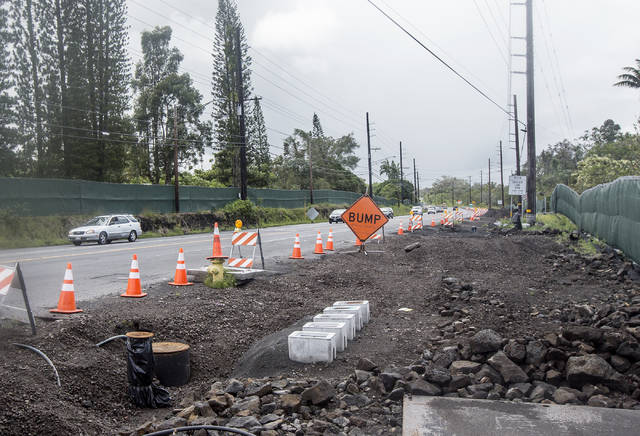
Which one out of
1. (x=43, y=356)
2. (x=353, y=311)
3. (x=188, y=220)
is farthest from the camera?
(x=188, y=220)

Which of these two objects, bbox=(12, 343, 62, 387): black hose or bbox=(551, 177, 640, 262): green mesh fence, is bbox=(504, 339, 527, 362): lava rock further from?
bbox=(551, 177, 640, 262): green mesh fence

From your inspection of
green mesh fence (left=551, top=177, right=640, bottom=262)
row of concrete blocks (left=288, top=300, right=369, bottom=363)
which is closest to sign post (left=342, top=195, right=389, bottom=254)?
green mesh fence (left=551, top=177, right=640, bottom=262)

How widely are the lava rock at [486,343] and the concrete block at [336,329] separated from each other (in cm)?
149

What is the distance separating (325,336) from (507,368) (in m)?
1.89

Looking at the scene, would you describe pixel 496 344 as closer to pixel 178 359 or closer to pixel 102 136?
pixel 178 359

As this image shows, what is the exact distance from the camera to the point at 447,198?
172000 mm

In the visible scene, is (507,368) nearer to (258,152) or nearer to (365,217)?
(365,217)

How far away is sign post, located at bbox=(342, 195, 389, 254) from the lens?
1394 centimetres

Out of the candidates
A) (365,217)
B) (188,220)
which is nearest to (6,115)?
(365,217)

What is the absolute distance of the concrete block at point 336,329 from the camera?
5.86 metres

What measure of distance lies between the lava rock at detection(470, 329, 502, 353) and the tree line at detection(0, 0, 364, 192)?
4.60 meters

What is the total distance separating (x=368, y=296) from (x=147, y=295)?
3.95 metres

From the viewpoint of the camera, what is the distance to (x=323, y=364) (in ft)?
18.0

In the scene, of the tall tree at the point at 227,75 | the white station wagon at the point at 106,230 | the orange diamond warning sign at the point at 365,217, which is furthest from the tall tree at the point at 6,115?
the tall tree at the point at 227,75
